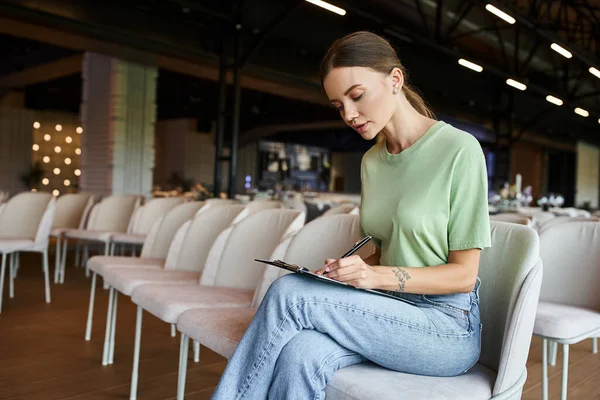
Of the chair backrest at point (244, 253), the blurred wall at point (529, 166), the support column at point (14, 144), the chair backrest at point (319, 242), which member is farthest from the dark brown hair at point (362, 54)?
the blurred wall at point (529, 166)

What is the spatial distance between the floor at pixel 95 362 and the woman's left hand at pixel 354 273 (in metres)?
1.47

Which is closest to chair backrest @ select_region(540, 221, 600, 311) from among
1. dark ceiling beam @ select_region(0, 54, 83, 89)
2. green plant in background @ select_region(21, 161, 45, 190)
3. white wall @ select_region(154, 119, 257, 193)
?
dark ceiling beam @ select_region(0, 54, 83, 89)

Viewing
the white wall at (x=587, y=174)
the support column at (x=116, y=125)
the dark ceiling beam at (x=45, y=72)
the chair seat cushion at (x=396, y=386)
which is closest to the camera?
the chair seat cushion at (x=396, y=386)

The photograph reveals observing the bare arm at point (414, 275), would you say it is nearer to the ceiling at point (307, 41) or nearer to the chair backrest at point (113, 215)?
the chair backrest at point (113, 215)

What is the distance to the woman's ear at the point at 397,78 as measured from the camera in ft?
4.58

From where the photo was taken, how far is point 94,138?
8531 mm

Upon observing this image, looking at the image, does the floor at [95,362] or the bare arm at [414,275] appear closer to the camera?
the bare arm at [414,275]

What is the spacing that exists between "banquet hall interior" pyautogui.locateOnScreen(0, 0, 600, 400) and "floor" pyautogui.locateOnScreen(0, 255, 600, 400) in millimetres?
19

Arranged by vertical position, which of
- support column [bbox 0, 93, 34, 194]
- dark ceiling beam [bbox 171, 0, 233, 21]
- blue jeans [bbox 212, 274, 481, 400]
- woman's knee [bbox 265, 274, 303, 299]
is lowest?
blue jeans [bbox 212, 274, 481, 400]

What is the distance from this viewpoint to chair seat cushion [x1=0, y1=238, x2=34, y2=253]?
3.60 m

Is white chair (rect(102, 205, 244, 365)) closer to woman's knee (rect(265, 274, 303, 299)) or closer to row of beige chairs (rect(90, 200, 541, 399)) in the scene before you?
row of beige chairs (rect(90, 200, 541, 399))

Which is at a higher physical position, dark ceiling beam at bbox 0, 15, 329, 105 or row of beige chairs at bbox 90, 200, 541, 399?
dark ceiling beam at bbox 0, 15, 329, 105

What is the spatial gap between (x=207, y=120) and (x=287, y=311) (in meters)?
15.2

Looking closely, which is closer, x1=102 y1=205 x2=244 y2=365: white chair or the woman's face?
the woman's face
